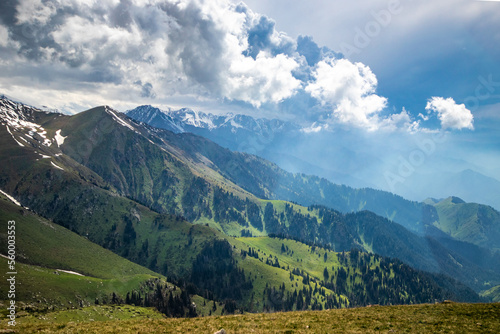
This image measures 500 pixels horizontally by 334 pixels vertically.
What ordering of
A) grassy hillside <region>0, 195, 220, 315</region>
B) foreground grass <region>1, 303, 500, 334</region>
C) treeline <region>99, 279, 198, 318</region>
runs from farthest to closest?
treeline <region>99, 279, 198, 318</region> < grassy hillside <region>0, 195, 220, 315</region> < foreground grass <region>1, 303, 500, 334</region>

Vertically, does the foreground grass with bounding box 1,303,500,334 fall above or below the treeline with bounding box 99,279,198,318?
A: above

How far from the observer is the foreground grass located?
27375 mm

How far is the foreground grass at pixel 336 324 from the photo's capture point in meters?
27.4

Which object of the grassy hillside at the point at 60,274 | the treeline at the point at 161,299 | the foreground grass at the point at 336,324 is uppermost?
the foreground grass at the point at 336,324

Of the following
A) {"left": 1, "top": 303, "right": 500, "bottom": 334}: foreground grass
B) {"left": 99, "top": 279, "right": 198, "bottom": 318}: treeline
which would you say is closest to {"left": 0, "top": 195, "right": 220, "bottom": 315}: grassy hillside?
{"left": 99, "top": 279, "right": 198, "bottom": 318}: treeline

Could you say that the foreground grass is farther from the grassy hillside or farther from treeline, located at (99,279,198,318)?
treeline, located at (99,279,198,318)

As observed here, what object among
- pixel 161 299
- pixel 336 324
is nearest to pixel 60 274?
pixel 161 299

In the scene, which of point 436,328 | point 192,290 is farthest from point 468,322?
point 192,290

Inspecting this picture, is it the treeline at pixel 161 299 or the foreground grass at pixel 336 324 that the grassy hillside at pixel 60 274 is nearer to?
the treeline at pixel 161 299

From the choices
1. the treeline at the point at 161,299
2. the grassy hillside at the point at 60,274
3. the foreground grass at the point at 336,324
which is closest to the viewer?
the foreground grass at the point at 336,324

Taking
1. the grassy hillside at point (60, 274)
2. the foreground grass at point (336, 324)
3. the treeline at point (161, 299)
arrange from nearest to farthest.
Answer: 1. the foreground grass at point (336, 324)
2. the grassy hillside at point (60, 274)
3. the treeline at point (161, 299)

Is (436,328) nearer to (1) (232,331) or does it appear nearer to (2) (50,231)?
(1) (232,331)

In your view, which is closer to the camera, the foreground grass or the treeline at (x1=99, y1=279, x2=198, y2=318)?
the foreground grass

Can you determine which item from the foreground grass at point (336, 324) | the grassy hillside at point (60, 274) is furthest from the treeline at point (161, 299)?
the foreground grass at point (336, 324)
